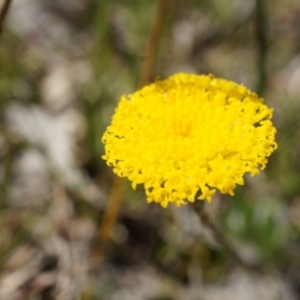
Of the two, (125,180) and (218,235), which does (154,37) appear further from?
(218,235)

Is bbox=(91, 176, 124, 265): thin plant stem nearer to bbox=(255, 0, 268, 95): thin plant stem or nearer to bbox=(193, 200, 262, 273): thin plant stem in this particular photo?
bbox=(193, 200, 262, 273): thin plant stem

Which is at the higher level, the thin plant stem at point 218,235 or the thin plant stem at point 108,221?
the thin plant stem at point 108,221

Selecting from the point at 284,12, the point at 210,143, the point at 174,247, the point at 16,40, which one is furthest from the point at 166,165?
the point at 284,12

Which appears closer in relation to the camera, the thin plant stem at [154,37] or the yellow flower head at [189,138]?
the yellow flower head at [189,138]

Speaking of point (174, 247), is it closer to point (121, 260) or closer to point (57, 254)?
point (121, 260)

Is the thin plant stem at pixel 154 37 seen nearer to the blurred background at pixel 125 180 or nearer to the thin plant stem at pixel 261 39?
the blurred background at pixel 125 180

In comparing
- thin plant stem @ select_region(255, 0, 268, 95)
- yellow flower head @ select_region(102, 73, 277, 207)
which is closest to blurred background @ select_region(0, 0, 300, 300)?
thin plant stem @ select_region(255, 0, 268, 95)

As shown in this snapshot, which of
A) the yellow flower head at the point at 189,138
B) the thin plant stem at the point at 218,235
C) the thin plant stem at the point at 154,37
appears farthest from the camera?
the thin plant stem at the point at 154,37

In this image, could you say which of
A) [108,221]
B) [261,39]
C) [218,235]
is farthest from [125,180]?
[261,39]

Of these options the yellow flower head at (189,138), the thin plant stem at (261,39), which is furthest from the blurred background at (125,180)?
the yellow flower head at (189,138)
